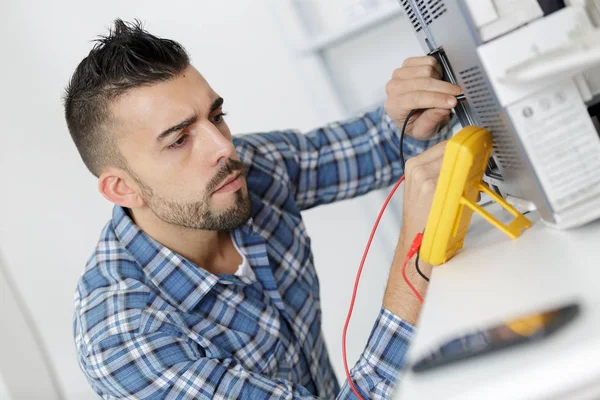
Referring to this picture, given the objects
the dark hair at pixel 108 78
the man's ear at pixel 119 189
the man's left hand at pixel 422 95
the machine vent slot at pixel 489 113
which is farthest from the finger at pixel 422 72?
the man's ear at pixel 119 189

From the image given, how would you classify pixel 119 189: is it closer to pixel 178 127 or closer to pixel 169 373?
pixel 178 127

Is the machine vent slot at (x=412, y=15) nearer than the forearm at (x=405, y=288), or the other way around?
the forearm at (x=405, y=288)

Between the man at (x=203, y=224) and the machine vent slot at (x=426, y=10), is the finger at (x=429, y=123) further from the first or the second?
the machine vent slot at (x=426, y=10)

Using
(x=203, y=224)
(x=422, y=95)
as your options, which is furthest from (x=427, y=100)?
(x=203, y=224)

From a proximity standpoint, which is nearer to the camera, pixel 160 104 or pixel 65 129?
pixel 160 104

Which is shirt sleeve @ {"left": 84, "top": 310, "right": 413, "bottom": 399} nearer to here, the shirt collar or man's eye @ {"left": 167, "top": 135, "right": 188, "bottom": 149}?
the shirt collar

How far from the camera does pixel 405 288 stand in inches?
34.6

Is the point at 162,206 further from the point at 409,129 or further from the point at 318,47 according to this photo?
the point at 318,47

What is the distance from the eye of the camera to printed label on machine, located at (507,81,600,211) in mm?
684

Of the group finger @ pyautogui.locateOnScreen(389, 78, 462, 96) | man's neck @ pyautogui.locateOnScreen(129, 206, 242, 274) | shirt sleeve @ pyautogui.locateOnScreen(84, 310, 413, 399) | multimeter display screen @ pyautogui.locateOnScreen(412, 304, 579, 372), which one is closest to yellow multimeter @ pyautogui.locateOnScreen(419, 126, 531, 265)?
finger @ pyautogui.locateOnScreen(389, 78, 462, 96)

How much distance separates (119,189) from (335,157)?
0.50 meters

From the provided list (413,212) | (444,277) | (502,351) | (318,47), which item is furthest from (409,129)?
(318,47)

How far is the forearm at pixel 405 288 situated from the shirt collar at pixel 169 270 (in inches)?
17.4

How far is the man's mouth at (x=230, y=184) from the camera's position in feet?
4.13
